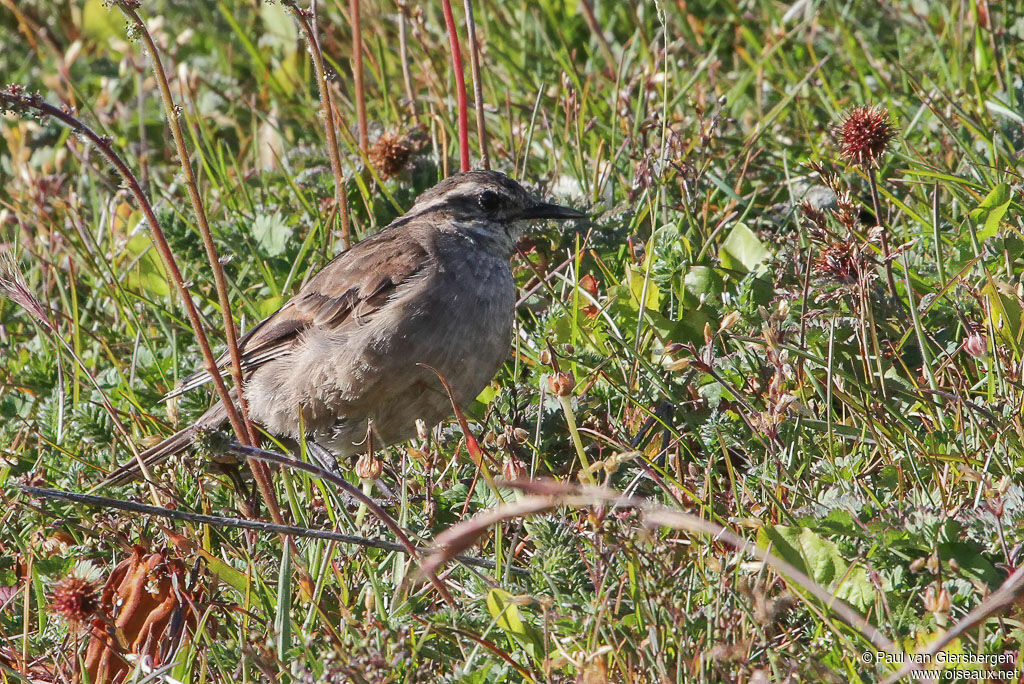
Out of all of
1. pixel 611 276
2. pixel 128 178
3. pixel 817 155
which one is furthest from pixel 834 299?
pixel 128 178

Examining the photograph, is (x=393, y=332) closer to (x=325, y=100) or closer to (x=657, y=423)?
(x=325, y=100)

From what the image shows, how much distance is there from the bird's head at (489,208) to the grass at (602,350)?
6.0 inches

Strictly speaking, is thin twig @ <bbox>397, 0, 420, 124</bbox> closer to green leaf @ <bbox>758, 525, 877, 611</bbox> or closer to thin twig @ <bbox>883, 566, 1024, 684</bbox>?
green leaf @ <bbox>758, 525, 877, 611</bbox>

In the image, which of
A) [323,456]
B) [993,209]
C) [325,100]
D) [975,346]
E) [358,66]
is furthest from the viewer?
[358,66]

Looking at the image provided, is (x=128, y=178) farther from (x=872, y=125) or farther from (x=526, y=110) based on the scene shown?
(x=526, y=110)

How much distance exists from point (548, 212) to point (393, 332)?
1.07m

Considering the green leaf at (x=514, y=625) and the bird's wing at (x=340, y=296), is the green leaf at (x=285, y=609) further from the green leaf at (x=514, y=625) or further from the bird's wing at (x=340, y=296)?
the bird's wing at (x=340, y=296)

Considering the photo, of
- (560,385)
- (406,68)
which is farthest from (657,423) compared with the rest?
(406,68)

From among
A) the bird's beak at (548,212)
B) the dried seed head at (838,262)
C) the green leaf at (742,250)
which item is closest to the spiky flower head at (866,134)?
the dried seed head at (838,262)

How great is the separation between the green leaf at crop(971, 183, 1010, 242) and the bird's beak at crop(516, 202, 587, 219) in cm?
165

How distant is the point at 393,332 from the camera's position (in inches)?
183

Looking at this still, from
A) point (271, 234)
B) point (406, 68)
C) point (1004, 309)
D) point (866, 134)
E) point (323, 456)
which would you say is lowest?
point (323, 456)

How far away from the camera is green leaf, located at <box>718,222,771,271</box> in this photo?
5059mm

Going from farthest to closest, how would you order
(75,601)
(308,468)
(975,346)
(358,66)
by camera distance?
(358,66) → (975,346) → (75,601) → (308,468)
